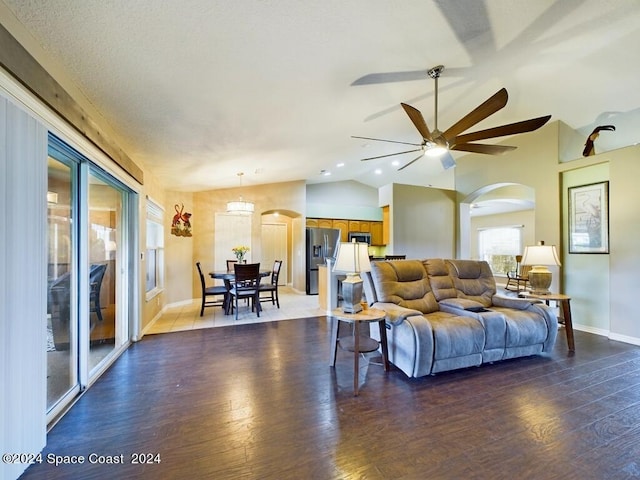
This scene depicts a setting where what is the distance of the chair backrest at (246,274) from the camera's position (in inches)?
183

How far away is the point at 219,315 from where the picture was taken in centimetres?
504

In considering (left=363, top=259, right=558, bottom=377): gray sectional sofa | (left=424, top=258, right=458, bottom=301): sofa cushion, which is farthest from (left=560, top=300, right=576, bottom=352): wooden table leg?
(left=424, top=258, right=458, bottom=301): sofa cushion

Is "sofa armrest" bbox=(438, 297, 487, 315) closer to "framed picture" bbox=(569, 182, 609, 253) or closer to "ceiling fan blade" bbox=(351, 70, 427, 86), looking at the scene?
"framed picture" bbox=(569, 182, 609, 253)

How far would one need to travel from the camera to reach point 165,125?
2.87 m

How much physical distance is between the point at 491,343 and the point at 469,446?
141 centimetres

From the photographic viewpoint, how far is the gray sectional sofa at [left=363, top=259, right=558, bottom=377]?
2.59 meters

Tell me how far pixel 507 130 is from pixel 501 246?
818 centimetres

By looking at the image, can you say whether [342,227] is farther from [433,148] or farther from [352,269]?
[352,269]

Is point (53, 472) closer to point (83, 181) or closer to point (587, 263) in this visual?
point (83, 181)

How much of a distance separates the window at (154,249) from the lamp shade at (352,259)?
334cm

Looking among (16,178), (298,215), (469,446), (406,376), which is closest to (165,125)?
(16,178)

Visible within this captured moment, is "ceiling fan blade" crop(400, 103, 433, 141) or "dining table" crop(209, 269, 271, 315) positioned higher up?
"ceiling fan blade" crop(400, 103, 433, 141)

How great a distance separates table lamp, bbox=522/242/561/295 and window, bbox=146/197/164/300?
5463 mm

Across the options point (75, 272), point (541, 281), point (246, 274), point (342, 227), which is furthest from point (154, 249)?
point (541, 281)
